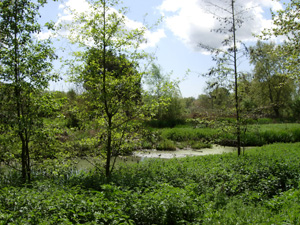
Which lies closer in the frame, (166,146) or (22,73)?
(22,73)

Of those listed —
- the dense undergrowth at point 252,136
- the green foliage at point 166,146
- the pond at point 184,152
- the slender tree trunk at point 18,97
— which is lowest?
the pond at point 184,152

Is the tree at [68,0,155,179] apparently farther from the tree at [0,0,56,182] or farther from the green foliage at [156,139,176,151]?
the green foliage at [156,139,176,151]

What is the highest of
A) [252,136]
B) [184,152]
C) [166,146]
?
[252,136]

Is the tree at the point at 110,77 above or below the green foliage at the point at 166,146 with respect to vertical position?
above

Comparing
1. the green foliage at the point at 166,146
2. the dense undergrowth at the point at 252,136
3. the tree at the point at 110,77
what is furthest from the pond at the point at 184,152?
the tree at the point at 110,77

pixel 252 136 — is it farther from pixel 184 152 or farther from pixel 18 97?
pixel 18 97

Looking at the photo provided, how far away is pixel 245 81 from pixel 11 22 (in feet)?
27.5

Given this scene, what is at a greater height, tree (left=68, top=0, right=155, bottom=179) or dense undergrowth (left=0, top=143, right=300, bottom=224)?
tree (left=68, top=0, right=155, bottom=179)

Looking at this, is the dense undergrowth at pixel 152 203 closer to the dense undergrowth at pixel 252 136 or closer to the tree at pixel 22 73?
the tree at pixel 22 73

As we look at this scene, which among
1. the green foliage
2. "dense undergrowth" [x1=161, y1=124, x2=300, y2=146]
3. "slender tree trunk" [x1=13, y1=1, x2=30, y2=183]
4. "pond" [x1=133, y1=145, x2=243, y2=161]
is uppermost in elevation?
"slender tree trunk" [x1=13, y1=1, x2=30, y2=183]

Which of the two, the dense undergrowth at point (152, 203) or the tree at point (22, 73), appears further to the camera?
the tree at point (22, 73)

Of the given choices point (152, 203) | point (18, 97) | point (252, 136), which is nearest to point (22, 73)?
point (18, 97)

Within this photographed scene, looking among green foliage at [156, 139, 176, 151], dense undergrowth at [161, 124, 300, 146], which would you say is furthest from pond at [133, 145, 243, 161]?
dense undergrowth at [161, 124, 300, 146]

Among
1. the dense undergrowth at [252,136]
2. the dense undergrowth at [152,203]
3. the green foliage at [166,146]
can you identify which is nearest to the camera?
the dense undergrowth at [152,203]
